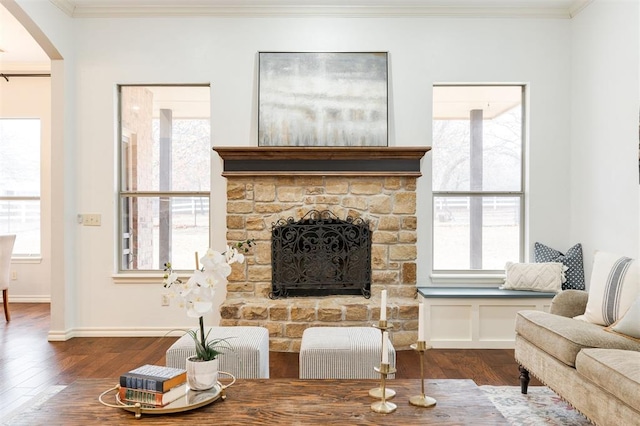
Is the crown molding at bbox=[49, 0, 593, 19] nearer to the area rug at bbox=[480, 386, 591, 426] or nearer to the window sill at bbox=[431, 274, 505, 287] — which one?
the window sill at bbox=[431, 274, 505, 287]

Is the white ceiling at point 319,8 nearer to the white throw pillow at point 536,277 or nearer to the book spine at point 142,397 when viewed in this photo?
the white throw pillow at point 536,277

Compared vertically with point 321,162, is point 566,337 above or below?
below

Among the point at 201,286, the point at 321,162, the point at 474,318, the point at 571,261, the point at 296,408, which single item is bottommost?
the point at 474,318

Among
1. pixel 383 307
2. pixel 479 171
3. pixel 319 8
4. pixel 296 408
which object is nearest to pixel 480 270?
pixel 479 171

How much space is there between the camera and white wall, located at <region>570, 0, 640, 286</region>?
3.49m

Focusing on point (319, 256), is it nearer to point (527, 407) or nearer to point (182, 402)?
point (527, 407)

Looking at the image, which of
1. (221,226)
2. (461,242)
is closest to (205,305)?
(221,226)

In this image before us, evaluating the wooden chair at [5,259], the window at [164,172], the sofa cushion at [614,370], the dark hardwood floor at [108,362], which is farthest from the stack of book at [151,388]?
the wooden chair at [5,259]

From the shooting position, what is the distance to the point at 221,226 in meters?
4.39

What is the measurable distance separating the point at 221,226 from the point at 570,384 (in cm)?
302

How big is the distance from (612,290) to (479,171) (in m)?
1.92

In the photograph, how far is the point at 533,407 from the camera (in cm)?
278

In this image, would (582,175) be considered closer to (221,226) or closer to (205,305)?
(221,226)

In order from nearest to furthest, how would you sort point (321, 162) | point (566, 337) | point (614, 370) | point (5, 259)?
point (614, 370) < point (566, 337) < point (321, 162) < point (5, 259)
